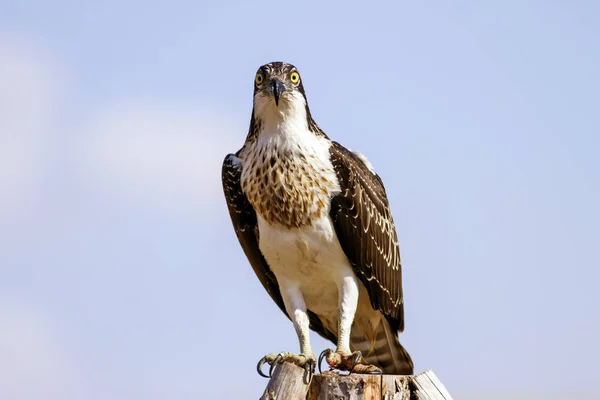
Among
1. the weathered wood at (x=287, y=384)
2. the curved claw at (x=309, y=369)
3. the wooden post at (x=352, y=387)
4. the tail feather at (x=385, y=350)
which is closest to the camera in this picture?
the wooden post at (x=352, y=387)

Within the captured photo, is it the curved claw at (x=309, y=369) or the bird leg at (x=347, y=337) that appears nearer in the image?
the curved claw at (x=309, y=369)

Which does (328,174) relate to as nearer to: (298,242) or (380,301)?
(298,242)

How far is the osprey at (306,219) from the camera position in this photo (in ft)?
23.9

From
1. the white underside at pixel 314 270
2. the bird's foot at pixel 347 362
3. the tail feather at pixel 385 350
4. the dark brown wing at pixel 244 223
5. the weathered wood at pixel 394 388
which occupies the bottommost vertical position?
the weathered wood at pixel 394 388

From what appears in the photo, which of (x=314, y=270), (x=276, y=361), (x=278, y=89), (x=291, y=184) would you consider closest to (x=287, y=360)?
(x=276, y=361)

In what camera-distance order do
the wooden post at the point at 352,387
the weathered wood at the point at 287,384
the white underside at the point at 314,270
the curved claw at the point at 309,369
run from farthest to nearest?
the white underside at the point at 314,270 < the curved claw at the point at 309,369 < the weathered wood at the point at 287,384 < the wooden post at the point at 352,387

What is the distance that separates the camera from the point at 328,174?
7391 millimetres

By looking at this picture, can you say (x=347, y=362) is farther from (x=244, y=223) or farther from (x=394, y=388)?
(x=244, y=223)

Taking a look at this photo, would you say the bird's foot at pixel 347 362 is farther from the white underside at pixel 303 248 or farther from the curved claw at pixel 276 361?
the curved claw at pixel 276 361

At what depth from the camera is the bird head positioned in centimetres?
731

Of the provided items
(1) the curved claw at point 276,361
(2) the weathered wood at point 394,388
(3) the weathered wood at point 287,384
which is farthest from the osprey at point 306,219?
(2) the weathered wood at point 394,388

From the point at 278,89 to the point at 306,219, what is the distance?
1.02 meters

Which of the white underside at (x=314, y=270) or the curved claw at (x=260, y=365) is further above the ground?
the white underside at (x=314, y=270)

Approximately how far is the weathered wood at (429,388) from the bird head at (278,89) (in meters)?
2.31
